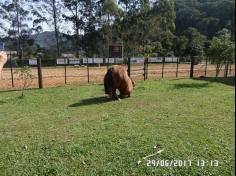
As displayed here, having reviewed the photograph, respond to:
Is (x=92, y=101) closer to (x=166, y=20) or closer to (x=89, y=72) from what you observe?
(x=89, y=72)

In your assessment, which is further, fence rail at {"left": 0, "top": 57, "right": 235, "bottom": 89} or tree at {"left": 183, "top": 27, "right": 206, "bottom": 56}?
tree at {"left": 183, "top": 27, "right": 206, "bottom": 56}

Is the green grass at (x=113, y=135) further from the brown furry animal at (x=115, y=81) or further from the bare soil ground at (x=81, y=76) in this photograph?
the bare soil ground at (x=81, y=76)

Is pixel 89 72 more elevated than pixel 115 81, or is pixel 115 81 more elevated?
pixel 115 81

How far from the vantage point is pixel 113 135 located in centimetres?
532

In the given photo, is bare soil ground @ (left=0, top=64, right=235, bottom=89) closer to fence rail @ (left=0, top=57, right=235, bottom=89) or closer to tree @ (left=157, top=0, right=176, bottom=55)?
fence rail @ (left=0, top=57, right=235, bottom=89)

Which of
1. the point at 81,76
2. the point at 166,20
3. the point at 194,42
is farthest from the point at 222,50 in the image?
the point at 194,42

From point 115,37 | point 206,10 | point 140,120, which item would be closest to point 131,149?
point 140,120

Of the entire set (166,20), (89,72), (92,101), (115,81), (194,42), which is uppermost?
(166,20)

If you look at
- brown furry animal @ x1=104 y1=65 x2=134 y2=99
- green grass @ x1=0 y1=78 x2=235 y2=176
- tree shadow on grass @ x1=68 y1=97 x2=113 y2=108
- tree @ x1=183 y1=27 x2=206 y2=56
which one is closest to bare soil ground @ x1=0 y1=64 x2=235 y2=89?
tree shadow on grass @ x1=68 y1=97 x2=113 y2=108

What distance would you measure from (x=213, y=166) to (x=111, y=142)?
164 cm

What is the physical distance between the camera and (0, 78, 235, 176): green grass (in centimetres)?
404

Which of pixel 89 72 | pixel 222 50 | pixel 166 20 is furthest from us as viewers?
pixel 166 20

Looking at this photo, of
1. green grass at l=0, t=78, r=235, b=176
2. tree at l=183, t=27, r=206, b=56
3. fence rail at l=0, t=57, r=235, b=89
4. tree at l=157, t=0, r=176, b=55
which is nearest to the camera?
green grass at l=0, t=78, r=235, b=176

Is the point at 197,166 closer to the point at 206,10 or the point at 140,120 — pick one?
the point at 140,120
